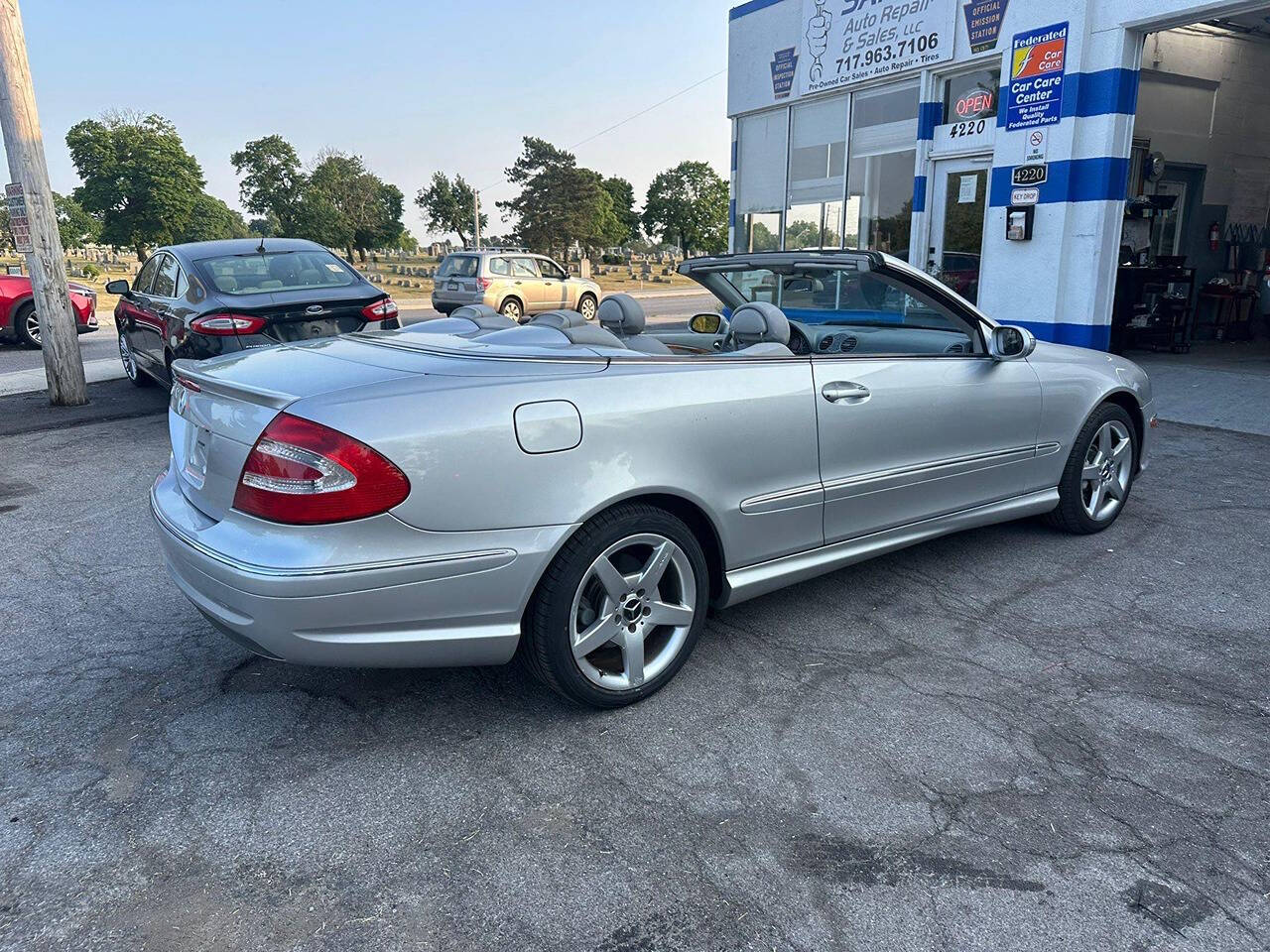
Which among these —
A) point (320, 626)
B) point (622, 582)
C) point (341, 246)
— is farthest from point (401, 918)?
point (341, 246)

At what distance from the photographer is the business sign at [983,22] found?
990 centimetres

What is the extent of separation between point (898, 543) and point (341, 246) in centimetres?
7340

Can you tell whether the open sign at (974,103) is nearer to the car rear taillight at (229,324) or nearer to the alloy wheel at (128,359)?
the car rear taillight at (229,324)

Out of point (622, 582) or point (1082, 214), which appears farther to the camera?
point (1082, 214)

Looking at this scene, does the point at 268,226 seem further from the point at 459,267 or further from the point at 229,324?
the point at 229,324

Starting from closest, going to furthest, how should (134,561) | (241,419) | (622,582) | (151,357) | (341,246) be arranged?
(241,419)
(622,582)
(134,561)
(151,357)
(341,246)

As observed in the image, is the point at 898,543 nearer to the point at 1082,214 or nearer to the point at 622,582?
the point at 622,582

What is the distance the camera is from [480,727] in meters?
2.95

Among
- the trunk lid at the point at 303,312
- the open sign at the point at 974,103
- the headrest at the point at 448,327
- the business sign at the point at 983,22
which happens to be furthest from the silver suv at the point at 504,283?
the headrest at the point at 448,327

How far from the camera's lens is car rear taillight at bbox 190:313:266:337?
6.92 metres

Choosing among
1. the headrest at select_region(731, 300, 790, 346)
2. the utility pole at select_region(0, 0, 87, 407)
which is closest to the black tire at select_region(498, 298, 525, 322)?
the utility pole at select_region(0, 0, 87, 407)

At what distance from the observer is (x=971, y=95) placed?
34.9 ft

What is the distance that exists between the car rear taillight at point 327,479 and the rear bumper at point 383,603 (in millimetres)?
156

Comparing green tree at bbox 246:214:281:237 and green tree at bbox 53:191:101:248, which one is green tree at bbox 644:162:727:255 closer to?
green tree at bbox 246:214:281:237
